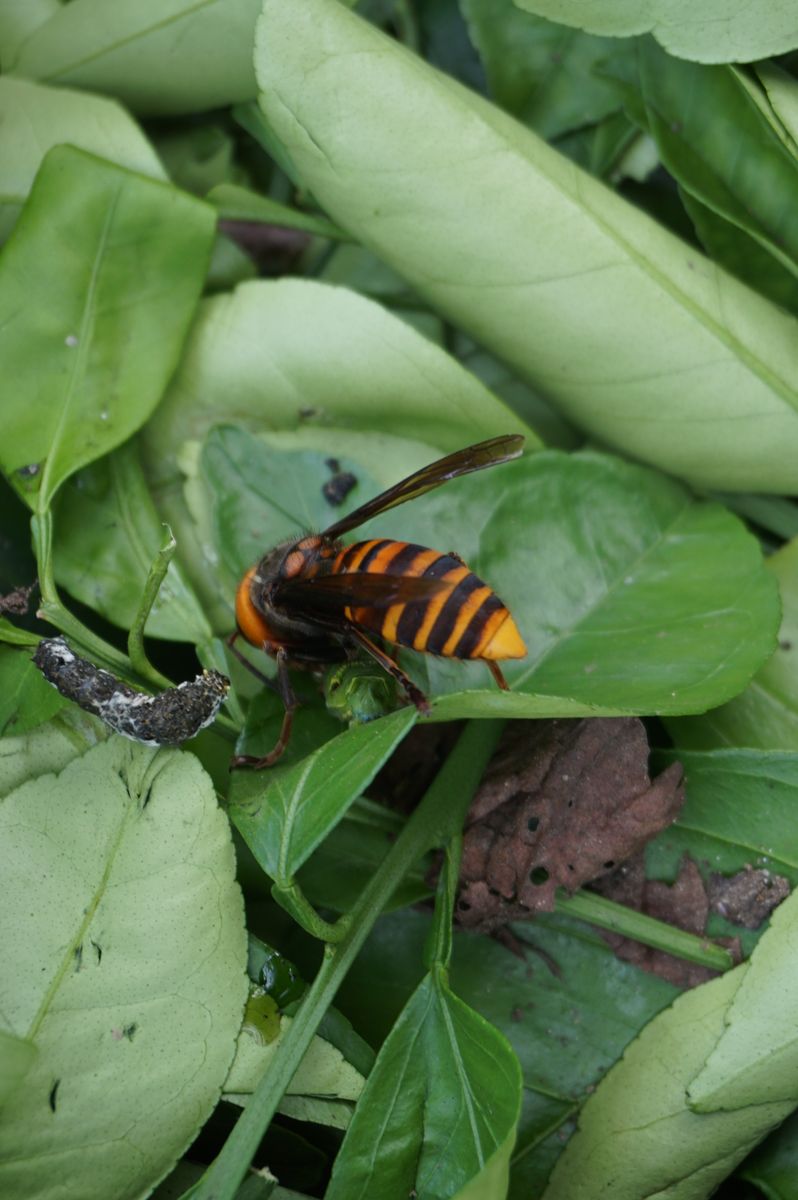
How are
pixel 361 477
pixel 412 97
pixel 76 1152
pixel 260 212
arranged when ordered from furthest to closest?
pixel 260 212 → pixel 361 477 → pixel 412 97 → pixel 76 1152

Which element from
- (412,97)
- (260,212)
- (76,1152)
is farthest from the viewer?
(260,212)

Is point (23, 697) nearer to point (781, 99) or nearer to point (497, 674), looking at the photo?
point (497, 674)

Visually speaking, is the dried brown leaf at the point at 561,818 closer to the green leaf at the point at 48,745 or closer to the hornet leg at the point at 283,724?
the hornet leg at the point at 283,724

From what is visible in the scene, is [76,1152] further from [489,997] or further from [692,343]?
[692,343]

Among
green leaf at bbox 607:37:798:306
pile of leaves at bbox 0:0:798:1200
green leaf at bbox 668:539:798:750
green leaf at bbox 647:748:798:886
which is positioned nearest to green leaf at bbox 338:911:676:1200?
pile of leaves at bbox 0:0:798:1200

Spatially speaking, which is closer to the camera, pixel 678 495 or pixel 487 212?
pixel 487 212

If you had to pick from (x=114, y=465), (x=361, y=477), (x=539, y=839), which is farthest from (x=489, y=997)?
(x=114, y=465)

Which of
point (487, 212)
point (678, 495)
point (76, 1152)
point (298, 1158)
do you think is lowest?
point (298, 1158)

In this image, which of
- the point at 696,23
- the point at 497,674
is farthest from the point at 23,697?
the point at 696,23
